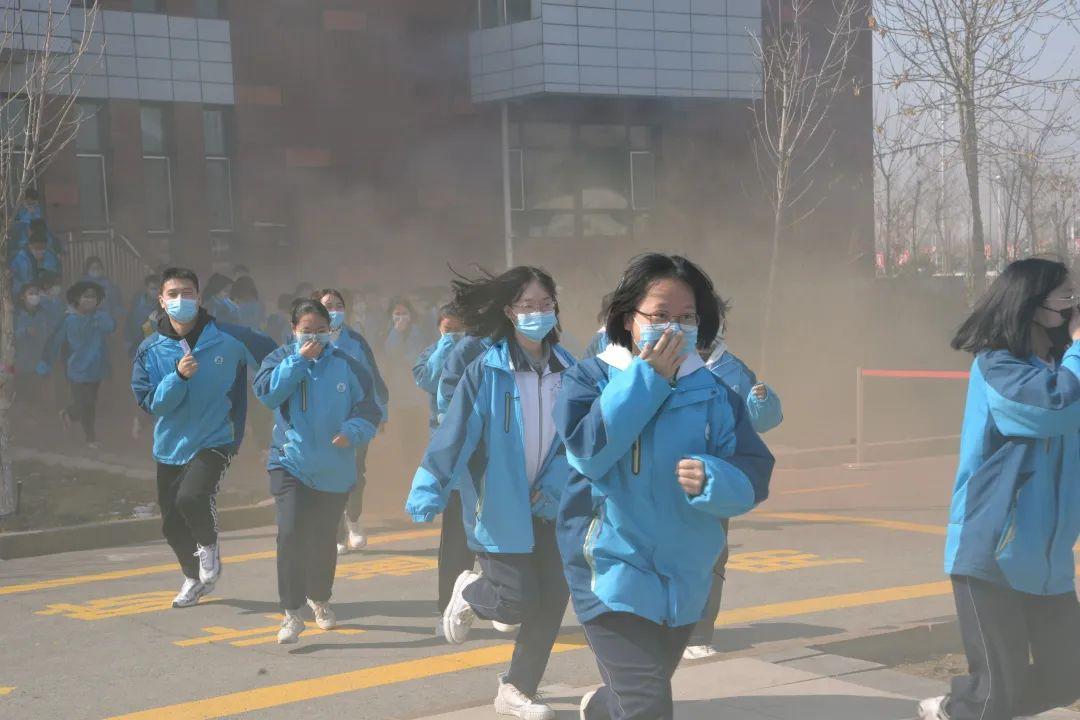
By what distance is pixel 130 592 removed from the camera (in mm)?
9188

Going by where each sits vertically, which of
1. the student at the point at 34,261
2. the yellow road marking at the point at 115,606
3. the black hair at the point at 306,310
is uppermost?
the student at the point at 34,261

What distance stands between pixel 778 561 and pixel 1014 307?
505cm

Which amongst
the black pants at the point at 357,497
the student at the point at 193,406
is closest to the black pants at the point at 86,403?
the black pants at the point at 357,497

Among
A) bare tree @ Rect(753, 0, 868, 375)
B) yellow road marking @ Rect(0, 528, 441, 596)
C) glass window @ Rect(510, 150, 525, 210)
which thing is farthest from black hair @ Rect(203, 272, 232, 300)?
bare tree @ Rect(753, 0, 868, 375)

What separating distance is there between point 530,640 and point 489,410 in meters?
0.91

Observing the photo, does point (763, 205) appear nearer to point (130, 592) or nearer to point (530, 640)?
point (130, 592)

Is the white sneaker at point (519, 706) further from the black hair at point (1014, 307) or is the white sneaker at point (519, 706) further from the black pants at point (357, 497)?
the black pants at point (357, 497)

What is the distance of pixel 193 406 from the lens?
8383mm

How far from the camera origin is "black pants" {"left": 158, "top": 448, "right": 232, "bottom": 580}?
27.3 feet

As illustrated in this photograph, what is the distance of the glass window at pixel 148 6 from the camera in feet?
64.5

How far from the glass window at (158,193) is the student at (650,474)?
17.1 metres

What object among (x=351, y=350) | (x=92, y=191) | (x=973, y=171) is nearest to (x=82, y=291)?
(x=92, y=191)

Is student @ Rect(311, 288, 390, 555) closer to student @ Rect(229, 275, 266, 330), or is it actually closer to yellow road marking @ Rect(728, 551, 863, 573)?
yellow road marking @ Rect(728, 551, 863, 573)

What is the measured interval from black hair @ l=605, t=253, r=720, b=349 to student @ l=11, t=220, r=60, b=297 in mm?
14178
